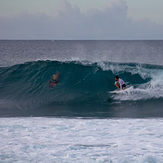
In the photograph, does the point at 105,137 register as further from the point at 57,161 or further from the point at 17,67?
the point at 17,67

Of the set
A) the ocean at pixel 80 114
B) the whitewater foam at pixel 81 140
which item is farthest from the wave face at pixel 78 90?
the whitewater foam at pixel 81 140

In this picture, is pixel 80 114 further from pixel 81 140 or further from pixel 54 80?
pixel 54 80

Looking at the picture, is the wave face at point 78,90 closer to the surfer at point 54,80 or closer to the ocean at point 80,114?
the ocean at point 80,114

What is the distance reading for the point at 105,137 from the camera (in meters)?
6.36

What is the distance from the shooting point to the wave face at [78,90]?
1047 cm

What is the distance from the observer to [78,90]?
1413cm

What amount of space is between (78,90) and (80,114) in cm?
471

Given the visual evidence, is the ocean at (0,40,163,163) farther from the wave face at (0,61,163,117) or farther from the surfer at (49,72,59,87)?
the surfer at (49,72,59,87)

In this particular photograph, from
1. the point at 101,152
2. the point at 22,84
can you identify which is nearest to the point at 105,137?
the point at 101,152

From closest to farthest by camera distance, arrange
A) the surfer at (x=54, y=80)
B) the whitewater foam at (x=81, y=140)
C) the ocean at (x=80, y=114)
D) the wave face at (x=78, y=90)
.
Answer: the whitewater foam at (x=81, y=140) → the ocean at (x=80, y=114) → the wave face at (x=78, y=90) → the surfer at (x=54, y=80)

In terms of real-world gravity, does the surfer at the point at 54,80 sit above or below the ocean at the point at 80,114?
above

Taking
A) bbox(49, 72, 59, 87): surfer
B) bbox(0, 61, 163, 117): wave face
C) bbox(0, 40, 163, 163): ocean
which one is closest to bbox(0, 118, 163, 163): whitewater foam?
bbox(0, 40, 163, 163): ocean

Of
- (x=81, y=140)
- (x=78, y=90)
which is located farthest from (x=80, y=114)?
(x=78, y=90)

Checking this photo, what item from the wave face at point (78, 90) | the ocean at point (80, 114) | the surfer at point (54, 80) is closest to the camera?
the ocean at point (80, 114)
